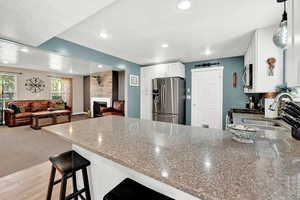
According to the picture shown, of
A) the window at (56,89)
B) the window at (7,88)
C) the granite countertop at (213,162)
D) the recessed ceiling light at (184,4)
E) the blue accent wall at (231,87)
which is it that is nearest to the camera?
the granite countertop at (213,162)

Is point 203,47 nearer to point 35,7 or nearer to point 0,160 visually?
point 35,7

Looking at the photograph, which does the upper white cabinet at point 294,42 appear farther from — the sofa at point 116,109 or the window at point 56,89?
the window at point 56,89

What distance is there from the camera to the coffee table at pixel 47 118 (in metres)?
4.47

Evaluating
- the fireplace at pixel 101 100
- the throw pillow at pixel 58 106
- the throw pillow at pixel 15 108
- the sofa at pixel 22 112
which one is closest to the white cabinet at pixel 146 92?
the fireplace at pixel 101 100

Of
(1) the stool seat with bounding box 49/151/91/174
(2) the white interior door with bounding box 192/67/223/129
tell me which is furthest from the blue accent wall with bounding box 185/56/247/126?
(1) the stool seat with bounding box 49/151/91/174

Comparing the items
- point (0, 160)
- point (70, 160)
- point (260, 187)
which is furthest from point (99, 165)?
point (0, 160)

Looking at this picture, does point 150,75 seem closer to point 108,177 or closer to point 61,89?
point 108,177

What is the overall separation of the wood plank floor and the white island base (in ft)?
2.33

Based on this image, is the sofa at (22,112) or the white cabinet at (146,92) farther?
the sofa at (22,112)

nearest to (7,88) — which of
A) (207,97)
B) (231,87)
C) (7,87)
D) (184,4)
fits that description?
(7,87)

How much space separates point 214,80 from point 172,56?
58.5 inches

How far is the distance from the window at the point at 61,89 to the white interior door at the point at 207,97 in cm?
689

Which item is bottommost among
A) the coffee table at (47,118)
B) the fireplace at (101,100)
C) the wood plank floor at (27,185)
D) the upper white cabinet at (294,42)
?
the wood plank floor at (27,185)

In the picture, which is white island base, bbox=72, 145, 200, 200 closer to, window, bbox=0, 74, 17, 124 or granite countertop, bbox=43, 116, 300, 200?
granite countertop, bbox=43, 116, 300, 200
